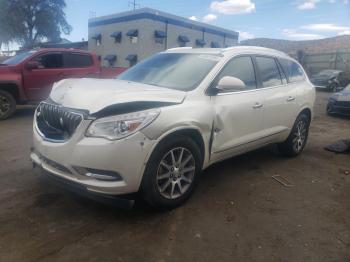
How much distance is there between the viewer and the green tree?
33.4 m

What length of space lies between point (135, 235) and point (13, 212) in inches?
52.8

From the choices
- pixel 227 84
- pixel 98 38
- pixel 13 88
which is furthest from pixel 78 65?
pixel 98 38

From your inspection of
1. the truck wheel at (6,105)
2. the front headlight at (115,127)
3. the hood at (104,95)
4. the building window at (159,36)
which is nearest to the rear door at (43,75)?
the truck wheel at (6,105)

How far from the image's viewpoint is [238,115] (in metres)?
4.40

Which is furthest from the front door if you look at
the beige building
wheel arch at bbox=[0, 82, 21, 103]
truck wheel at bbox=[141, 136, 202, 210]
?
the beige building

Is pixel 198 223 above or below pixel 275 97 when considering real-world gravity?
below

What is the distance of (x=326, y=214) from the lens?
390cm

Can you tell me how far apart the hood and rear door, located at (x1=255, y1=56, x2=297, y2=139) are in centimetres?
168

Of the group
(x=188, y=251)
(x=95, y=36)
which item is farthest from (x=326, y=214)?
(x=95, y=36)

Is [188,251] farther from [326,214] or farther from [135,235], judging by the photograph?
[326,214]

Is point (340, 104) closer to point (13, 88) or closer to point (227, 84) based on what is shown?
point (227, 84)

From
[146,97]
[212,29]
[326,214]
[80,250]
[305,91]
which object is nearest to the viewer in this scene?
[80,250]

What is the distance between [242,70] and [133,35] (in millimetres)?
24790

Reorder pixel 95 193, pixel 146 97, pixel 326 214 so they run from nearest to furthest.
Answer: pixel 95 193 → pixel 146 97 → pixel 326 214
